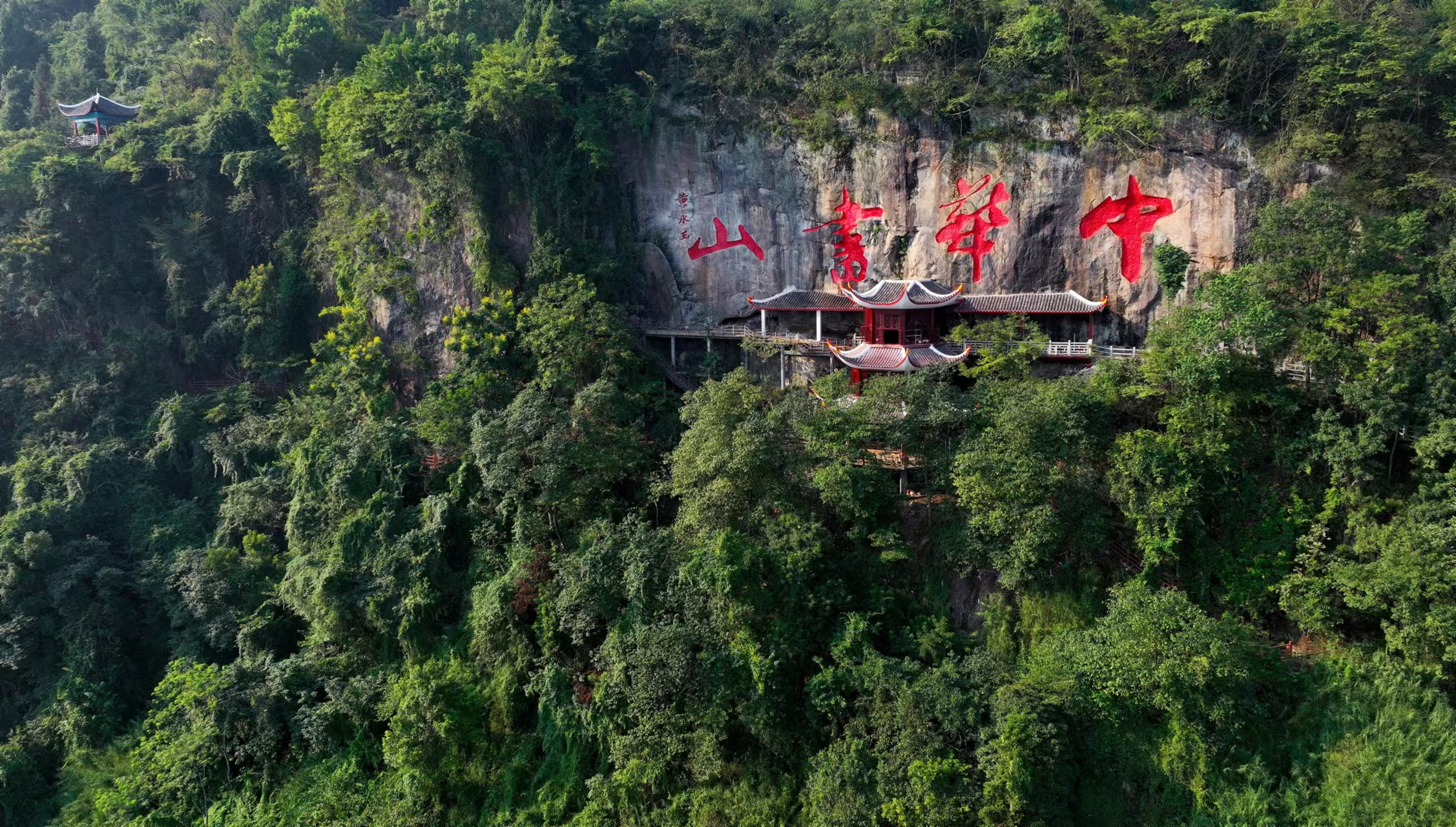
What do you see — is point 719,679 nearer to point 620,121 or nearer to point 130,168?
point 620,121

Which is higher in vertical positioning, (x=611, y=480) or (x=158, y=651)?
(x=611, y=480)

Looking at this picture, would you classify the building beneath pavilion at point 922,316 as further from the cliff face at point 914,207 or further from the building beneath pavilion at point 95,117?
the building beneath pavilion at point 95,117

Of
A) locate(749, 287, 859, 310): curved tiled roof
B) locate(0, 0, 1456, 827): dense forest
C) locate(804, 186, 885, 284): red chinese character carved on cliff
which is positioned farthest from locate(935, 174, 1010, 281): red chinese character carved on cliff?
locate(749, 287, 859, 310): curved tiled roof

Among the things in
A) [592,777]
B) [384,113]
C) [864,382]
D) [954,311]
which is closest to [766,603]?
[592,777]

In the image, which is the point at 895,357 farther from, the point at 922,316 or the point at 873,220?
the point at 873,220

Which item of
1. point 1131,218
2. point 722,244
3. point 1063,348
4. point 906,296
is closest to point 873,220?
point 906,296

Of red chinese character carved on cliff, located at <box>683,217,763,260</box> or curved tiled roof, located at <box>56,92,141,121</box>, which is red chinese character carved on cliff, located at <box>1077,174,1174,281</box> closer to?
red chinese character carved on cliff, located at <box>683,217,763,260</box>
